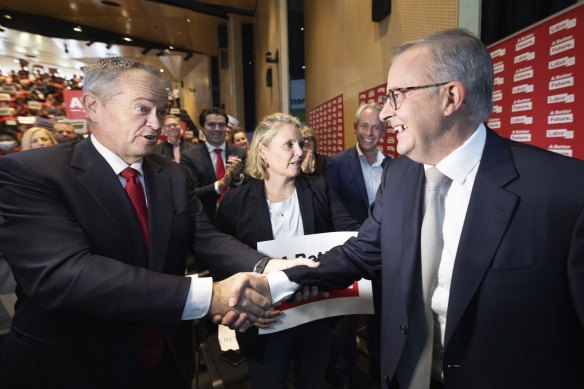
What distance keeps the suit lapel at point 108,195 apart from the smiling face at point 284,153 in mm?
894

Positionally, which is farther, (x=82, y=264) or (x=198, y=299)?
(x=198, y=299)

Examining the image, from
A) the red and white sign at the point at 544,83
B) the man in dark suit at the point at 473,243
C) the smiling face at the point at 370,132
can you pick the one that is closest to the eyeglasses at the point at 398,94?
the man in dark suit at the point at 473,243

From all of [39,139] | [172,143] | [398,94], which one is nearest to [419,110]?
[398,94]

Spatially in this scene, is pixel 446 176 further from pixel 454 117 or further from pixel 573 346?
pixel 573 346

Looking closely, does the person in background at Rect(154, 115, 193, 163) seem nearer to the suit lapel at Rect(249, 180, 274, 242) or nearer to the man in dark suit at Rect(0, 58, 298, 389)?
the suit lapel at Rect(249, 180, 274, 242)

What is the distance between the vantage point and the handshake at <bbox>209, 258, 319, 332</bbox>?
1.27 meters

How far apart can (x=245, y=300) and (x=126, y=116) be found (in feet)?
2.68

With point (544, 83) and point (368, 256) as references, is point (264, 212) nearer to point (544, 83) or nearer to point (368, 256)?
point (368, 256)

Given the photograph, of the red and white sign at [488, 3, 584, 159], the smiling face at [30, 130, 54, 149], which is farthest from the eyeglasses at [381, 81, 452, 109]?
the smiling face at [30, 130, 54, 149]

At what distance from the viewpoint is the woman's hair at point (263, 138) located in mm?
2012

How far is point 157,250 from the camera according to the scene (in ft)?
4.14

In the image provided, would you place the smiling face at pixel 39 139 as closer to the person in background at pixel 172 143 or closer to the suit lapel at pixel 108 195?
the person in background at pixel 172 143

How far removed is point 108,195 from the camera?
119 cm

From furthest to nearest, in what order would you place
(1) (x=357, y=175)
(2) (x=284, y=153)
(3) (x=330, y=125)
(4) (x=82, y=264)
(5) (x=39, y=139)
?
(3) (x=330, y=125)
(5) (x=39, y=139)
(1) (x=357, y=175)
(2) (x=284, y=153)
(4) (x=82, y=264)
